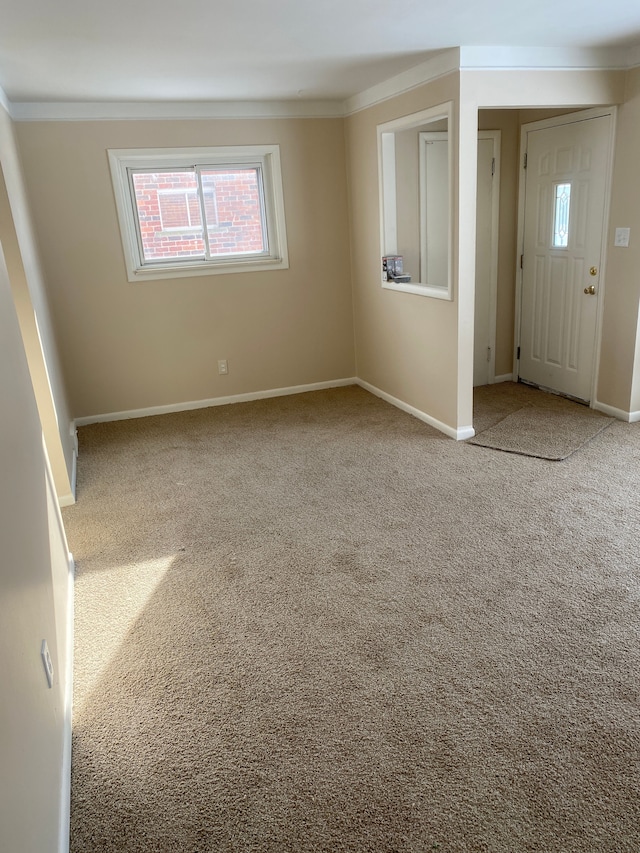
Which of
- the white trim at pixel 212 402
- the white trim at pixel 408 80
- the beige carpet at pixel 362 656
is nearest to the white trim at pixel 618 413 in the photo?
the beige carpet at pixel 362 656

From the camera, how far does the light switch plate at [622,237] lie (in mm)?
4117

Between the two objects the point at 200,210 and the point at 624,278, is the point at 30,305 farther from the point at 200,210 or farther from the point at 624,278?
the point at 624,278

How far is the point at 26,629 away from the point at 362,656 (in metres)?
1.19

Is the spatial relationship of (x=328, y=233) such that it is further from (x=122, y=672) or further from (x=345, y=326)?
(x=122, y=672)

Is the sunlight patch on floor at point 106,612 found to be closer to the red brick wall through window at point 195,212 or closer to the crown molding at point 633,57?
the red brick wall through window at point 195,212

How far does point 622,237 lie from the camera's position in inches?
164

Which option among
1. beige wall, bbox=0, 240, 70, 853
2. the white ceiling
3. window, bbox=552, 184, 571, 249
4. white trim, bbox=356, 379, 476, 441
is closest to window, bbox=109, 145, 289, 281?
the white ceiling

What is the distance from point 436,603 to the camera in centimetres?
254

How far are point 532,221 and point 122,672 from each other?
4.52m

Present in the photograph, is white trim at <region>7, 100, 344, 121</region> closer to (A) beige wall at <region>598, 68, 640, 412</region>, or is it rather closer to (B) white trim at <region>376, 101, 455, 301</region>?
(B) white trim at <region>376, 101, 455, 301</region>

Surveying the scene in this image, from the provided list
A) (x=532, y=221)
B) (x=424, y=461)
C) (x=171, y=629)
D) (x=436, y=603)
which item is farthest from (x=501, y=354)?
(x=171, y=629)

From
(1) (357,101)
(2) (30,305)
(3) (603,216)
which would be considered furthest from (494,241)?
(2) (30,305)

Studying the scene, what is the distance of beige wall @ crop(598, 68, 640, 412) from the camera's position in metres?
3.96

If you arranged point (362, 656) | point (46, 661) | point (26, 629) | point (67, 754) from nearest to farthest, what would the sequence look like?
point (26, 629)
point (46, 661)
point (67, 754)
point (362, 656)
